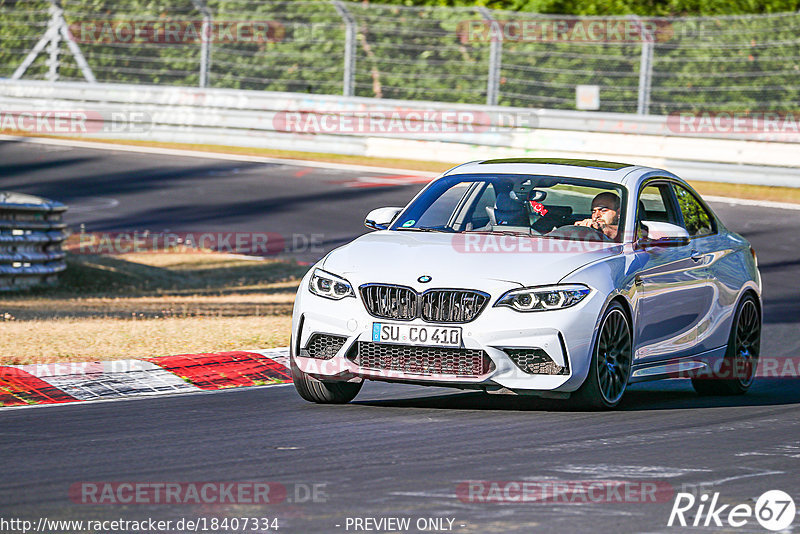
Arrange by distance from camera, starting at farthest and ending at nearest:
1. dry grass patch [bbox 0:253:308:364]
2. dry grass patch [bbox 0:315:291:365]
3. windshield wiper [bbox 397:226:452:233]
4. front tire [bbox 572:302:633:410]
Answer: dry grass patch [bbox 0:253:308:364] → dry grass patch [bbox 0:315:291:365] → windshield wiper [bbox 397:226:452:233] → front tire [bbox 572:302:633:410]

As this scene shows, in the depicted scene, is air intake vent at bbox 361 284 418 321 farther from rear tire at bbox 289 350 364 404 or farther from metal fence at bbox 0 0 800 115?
metal fence at bbox 0 0 800 115

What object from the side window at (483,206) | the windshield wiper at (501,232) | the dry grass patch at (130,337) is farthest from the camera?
the dry grass patch at (130,337)

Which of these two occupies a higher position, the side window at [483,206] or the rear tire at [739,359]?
the side window at [483,206]

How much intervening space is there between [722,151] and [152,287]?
10478 millimetres

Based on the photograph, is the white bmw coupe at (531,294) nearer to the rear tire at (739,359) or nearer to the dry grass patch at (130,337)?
the rear tire at (739,359)

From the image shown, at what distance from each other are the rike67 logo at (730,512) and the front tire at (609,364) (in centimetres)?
203

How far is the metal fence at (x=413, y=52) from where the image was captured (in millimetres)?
24172

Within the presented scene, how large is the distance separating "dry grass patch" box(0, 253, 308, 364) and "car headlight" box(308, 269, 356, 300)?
2.13 metres

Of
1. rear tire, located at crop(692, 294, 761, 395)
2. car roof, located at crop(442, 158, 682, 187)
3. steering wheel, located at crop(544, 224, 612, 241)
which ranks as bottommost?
rear tire, located at crop(692, 294, 761, 395)

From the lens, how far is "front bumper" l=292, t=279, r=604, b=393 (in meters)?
7.89

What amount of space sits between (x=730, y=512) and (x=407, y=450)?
178cm

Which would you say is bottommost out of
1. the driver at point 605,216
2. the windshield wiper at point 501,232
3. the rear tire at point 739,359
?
the rear tire at point 739,359

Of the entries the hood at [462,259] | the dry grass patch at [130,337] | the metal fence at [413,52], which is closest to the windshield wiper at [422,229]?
the hood at [462,259]

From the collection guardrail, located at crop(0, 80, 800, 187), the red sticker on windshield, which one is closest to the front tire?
the red sticker on windshield
